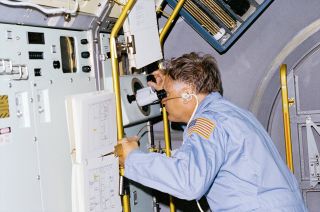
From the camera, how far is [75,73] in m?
3.43

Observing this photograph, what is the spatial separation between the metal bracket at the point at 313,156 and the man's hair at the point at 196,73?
1.75m

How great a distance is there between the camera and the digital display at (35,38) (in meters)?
3.01

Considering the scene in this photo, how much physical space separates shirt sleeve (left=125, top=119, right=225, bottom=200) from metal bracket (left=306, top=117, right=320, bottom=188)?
6.96ft

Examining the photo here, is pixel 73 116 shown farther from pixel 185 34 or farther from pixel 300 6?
pixel 300 6

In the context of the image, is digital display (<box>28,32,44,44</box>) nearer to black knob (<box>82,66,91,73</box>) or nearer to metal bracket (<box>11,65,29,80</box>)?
metal bracket (<box>11,65,29,80</box>)

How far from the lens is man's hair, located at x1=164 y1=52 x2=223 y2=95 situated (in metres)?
3.04

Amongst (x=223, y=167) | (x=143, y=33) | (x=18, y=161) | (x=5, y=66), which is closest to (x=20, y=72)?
(x=5, y=66)

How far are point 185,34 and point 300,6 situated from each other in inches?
47.7

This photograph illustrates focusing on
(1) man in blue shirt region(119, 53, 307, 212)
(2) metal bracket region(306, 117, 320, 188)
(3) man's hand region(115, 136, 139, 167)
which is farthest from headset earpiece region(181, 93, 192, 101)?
(2) metal bracket region(306, 117, 320, 188)

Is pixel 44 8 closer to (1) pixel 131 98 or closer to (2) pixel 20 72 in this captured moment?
(2) pixel 20 72

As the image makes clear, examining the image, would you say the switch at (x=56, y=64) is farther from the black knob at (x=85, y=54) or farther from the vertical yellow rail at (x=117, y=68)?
the vertical yellow rail at (x=117, y=68)

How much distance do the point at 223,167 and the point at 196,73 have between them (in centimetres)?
71

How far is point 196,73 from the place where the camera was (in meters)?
3.06

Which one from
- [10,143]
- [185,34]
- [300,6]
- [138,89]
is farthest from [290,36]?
[10,143]
